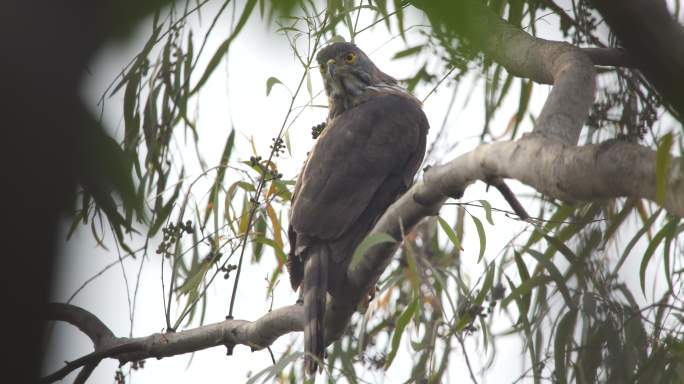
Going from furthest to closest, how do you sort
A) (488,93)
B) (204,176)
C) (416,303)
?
(488,93)
(204,176)
(416,303)

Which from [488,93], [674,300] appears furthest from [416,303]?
[488,93]

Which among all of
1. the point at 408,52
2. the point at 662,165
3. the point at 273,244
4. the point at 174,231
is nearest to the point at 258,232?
the point at 273,244

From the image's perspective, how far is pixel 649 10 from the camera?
53 centimetres

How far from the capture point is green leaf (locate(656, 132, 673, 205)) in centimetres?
98

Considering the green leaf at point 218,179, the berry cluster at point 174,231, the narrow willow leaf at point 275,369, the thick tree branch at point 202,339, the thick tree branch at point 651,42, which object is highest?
the green leaf at point 218,179

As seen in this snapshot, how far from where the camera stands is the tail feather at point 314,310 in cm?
239

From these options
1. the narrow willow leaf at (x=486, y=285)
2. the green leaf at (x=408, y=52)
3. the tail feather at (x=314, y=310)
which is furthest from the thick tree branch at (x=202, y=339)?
the green leaf at (x=408, y=52)

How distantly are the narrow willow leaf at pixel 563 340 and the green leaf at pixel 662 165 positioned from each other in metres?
1.57

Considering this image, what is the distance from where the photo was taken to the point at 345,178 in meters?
3.24

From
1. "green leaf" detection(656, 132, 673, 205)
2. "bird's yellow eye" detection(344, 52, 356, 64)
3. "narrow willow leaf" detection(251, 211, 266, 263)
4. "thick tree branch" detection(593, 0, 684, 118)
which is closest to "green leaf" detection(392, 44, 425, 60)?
"bird's yellow eye" detection(344, 52, 356, 64)

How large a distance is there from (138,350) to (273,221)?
73cm

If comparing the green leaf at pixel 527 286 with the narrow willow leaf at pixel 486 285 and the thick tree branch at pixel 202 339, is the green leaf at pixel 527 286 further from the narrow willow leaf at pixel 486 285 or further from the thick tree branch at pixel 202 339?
the thick tree branch at pixel 202 339

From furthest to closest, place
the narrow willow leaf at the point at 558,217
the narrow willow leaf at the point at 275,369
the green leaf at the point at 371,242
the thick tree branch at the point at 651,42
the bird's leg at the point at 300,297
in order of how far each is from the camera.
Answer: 1. the narrow willow leaf at the point at 558,217
2. the bird's leg at the point at 300,297
3. the narrow willow leaf at the point at 275,369
4. the green leaf at the point at 371,242
5. the thick tree branch at the point at 651,42

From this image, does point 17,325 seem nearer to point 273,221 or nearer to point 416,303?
point 416,303
